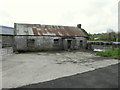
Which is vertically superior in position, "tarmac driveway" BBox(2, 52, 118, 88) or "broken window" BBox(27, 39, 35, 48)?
"broken window" BBox(27, 39, 35, 48)

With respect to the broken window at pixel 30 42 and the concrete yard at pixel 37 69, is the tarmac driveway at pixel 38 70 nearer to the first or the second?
the concrete yard at pixel 37 69

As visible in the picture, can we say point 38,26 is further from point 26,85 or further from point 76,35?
point 26,85

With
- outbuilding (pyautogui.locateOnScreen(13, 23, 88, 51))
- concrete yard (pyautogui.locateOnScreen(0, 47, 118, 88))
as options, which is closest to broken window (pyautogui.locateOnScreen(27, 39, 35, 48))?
outbuilding (pyautogui.locateOnScreen(13, 23, 88, 51))

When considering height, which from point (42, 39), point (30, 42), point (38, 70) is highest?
point (42, 39)

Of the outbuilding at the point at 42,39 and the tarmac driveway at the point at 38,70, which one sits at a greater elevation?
the outbuilding at the point at 42,39

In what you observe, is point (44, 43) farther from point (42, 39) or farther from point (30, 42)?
point (30, 42)

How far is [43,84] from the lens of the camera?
4.22 meters

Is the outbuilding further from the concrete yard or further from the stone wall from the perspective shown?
the concrete yard

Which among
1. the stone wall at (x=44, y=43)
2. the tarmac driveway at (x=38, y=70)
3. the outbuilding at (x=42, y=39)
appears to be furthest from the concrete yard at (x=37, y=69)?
the outbuilding at (x=42, y=39)

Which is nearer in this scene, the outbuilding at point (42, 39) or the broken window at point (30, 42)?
the outbuilding at point (42, 39)

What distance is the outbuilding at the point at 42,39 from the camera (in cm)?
1563

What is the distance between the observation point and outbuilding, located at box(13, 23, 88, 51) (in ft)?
51.3

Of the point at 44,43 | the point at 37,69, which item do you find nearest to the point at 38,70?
the point at 37,69

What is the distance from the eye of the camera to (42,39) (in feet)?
54.3
